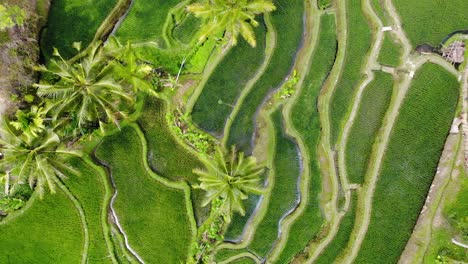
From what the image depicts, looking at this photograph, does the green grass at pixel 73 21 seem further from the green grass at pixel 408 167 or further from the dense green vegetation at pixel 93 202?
the green grass at pixel 408 167

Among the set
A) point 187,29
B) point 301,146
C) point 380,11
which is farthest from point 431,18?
point 187,29

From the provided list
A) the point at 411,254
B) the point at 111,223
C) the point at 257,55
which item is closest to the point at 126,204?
the point at 111,223

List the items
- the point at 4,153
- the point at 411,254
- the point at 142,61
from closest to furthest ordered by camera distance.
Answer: the point at 4,153 → the point at 142,61 → the point at 411,254

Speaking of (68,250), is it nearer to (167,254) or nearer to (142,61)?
(167,254)

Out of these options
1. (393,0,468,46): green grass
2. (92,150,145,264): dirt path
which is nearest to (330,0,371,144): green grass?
(393,0,468,46): green grass

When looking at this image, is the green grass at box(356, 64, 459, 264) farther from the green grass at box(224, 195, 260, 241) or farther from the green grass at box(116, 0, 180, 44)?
the green grass at box(116, 0, 180, 44)

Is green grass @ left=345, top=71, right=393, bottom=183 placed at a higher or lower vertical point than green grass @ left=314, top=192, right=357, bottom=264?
higher

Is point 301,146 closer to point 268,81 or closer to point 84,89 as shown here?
point 268,81
